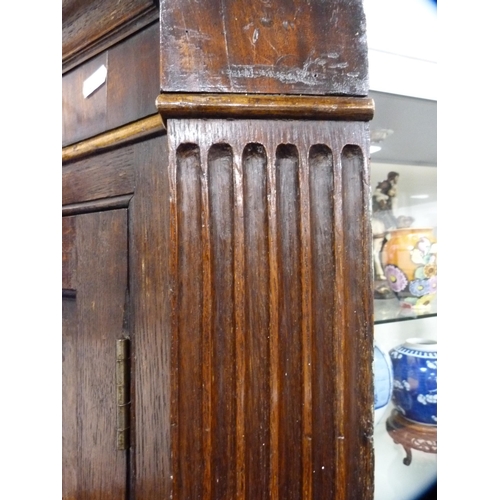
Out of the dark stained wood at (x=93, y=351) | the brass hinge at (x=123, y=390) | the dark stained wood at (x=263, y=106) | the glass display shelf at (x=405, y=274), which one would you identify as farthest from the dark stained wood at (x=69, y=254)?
the glass display shelf at (x=405, y=274)

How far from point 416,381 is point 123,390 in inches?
25.5

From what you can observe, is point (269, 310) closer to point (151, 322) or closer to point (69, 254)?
point (151, 322)

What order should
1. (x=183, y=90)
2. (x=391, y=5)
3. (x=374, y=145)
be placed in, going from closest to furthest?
(x=183, y=90), (x=391, y=5), (x=374, y=145)

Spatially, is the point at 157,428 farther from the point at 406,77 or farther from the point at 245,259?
the point at 406,77

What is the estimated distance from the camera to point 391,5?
0.76m

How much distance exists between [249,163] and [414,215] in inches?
30.5

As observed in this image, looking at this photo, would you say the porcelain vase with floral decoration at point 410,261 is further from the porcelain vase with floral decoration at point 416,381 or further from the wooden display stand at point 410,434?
the wooden display stand at point 410,434

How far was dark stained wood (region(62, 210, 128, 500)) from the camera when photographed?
0.37 meters

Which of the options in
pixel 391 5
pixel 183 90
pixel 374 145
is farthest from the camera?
pixel 374 145

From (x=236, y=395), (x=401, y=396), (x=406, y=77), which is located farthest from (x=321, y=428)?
(x=406, y=77)

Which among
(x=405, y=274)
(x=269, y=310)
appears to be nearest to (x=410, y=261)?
(x=405, y=274)

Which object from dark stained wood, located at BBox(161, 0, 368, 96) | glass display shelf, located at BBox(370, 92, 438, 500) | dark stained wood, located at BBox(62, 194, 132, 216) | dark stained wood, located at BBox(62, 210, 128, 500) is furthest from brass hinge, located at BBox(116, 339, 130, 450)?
glass display shelf, located at BBox(370, 92, 438, 500)

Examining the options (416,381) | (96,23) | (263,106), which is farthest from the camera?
(416,381)

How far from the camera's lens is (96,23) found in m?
0.39
